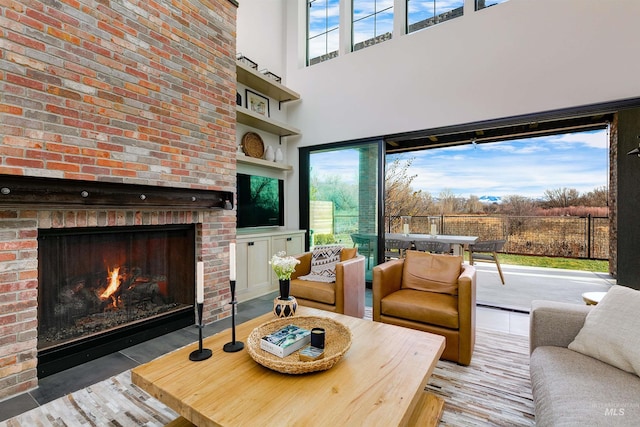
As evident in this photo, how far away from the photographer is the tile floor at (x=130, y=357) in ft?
5.79

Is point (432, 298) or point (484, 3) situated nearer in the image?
point (432, 298)

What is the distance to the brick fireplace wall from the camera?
70.6 inches

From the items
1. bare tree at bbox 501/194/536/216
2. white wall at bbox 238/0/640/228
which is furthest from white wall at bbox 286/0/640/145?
bare tree at bbox 501/194/536/216

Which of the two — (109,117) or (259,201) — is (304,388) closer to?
(109,117)

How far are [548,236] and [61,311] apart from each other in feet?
27.5

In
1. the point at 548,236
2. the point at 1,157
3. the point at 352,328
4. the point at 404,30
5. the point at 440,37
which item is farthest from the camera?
the point at 548,236

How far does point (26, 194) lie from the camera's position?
1.73 meters

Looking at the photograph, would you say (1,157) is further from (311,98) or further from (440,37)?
(440,37)

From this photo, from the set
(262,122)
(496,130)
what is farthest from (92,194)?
(496,130)

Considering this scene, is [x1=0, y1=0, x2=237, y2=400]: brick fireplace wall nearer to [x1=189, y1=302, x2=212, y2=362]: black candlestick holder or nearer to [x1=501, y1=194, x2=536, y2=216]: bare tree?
[x1=189, y1=302, x2=212, y2=362]: black candlestick holder

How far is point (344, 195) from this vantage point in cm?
460

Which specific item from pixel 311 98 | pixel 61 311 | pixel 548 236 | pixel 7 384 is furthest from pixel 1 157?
pixel 548 236

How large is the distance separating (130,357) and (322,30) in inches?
200

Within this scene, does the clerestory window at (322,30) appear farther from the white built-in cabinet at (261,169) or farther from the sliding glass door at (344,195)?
the sliding glass door at (344,195)
